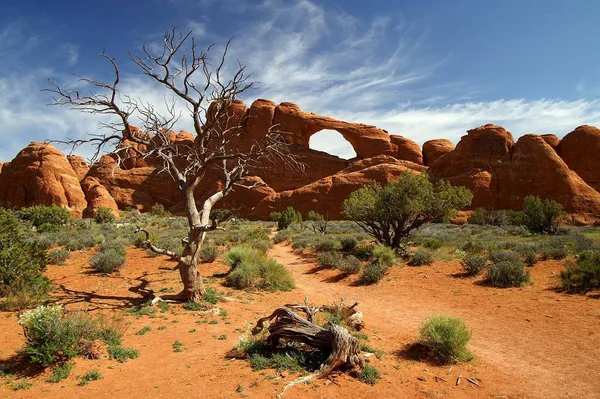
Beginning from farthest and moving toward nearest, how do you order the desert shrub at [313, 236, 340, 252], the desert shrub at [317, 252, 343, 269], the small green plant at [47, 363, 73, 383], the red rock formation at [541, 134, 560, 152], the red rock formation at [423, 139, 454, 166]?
the red rock formation at [423, 139, 454, 166], the red rock formation at [541, 134, 560, 152], the desert shrub at [313, 236, 340, 252], the desert shrub at [317, 252, 343, 269], the small green plant at [47, 363, 73, 383]

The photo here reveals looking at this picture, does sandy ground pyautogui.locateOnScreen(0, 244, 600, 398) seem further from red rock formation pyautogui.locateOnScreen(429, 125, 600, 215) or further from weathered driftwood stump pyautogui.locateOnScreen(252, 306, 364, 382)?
→ red rock formation pyautogui.locateOnScreen(429, 125, 600, 215)

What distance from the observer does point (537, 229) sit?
2358 cm

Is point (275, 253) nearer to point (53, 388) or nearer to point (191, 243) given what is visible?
point (191, 243)

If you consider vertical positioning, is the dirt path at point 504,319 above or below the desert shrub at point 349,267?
below

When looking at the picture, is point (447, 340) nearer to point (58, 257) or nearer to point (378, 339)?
point (378, 339)

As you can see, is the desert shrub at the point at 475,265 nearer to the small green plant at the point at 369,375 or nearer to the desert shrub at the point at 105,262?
the small green plant at the point at 369,375

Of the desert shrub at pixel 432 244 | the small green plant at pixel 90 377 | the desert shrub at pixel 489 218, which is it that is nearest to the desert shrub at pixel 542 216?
the desert shrub at pixel 489 218

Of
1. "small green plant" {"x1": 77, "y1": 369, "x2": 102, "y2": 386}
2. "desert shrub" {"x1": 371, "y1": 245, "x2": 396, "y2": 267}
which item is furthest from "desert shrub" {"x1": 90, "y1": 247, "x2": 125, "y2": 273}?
"desert shrub" {"x1": 371, "y1": 245, "x2": 396, "y2": 267}

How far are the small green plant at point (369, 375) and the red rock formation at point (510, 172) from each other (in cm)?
3853

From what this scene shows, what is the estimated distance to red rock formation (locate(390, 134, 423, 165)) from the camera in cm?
5225

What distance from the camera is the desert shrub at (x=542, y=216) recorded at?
22.8 metres

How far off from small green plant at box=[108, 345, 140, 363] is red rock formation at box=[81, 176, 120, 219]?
39.1m

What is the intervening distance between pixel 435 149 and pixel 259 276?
47.0 m

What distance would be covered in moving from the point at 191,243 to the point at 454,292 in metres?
8.21
